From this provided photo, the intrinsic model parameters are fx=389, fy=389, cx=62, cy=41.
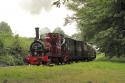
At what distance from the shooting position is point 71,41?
140ft

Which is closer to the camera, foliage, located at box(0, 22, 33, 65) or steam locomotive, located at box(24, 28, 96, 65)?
steam locomotive, located at box(24, 28, 96, 65)

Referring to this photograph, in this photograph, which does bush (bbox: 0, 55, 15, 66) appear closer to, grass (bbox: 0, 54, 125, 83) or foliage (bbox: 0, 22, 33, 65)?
foliage (bbox: 0, 22, 33, 65)

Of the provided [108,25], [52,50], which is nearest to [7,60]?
[52,50]

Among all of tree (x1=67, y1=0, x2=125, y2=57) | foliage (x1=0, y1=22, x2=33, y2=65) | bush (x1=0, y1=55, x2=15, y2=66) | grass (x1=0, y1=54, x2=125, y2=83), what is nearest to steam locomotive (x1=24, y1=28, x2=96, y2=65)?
tree (x1=67, y1=0, x2=125, y2=57)

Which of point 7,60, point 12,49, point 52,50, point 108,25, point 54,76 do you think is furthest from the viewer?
point 12,49

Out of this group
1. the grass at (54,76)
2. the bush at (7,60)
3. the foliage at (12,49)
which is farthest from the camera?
the foliage at (12,49)

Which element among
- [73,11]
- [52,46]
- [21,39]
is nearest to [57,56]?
[52,46]

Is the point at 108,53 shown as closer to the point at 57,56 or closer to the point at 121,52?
the point at 121,52

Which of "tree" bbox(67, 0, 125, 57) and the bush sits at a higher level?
"tree" bbox(67, 0, 125, 57)

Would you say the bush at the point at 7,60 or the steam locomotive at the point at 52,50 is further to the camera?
the bush at the point at 7,60

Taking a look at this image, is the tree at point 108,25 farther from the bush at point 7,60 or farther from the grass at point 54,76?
the grass at point 54,76

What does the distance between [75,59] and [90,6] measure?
6.42 metres

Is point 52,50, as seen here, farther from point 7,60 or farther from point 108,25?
point 108,25

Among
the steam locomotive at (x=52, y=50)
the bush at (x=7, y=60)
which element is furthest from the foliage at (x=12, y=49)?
the steam locomotive at (x=52, y=50)
